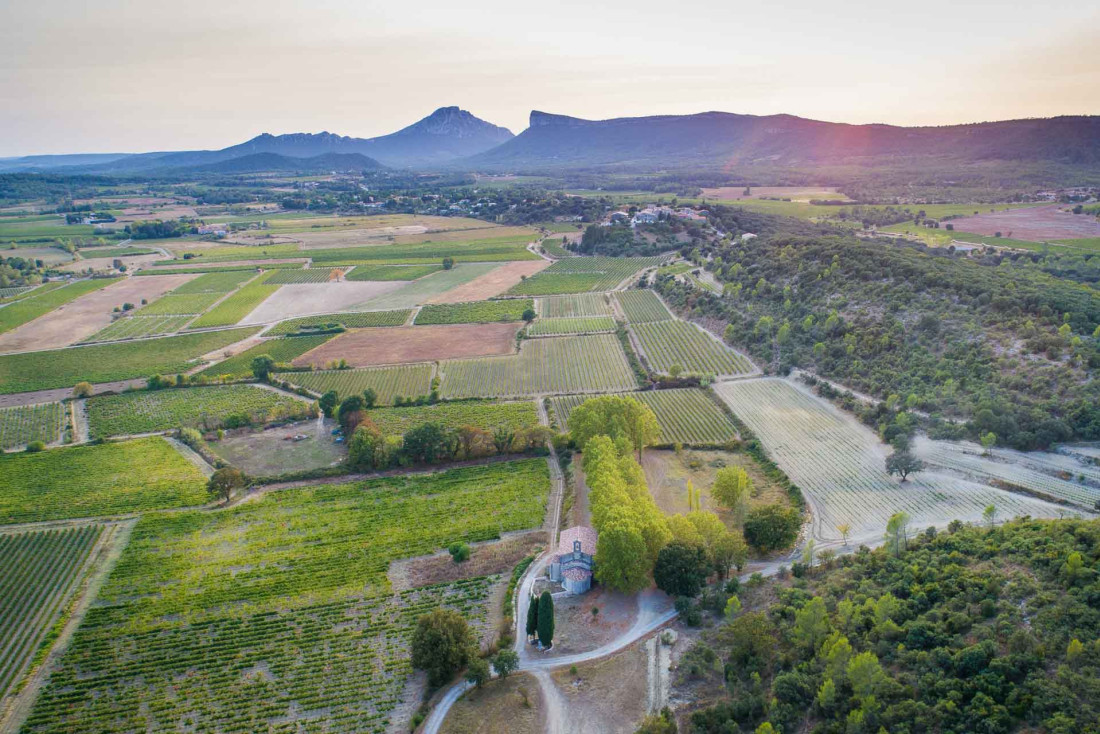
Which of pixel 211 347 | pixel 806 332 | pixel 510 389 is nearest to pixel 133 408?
pixel 211 347

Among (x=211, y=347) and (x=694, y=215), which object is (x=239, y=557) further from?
(x=694, y=215)

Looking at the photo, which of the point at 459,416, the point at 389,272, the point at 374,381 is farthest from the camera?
the point at 389,272

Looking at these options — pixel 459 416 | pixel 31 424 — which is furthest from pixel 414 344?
pixel 31 424

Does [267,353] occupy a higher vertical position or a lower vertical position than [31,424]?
higher

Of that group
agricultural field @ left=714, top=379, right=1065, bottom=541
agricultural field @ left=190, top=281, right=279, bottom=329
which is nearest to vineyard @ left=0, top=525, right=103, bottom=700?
agricultural field @ left=714, top=379, right=1065, bottom=541

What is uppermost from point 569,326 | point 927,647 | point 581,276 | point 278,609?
point 581,276

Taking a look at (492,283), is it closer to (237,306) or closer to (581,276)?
(581,276)
